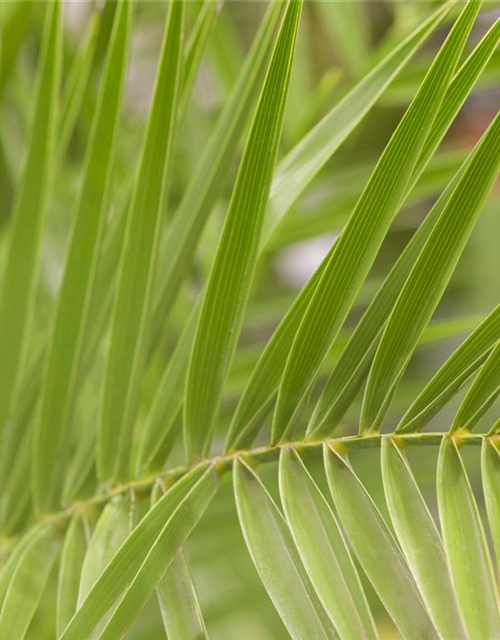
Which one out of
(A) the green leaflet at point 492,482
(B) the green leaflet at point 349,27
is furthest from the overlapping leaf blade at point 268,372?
(B) the green leaflet at point 349,27

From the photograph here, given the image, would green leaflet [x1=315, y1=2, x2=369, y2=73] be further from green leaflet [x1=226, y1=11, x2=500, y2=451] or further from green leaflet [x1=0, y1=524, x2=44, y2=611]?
green leaflet [x1=0, y1=524, x2=44, y2=611]

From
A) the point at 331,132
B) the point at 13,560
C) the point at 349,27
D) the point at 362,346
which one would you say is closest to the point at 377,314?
the point at 362,346

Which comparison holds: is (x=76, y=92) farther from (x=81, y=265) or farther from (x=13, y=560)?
(x=13, y=560)

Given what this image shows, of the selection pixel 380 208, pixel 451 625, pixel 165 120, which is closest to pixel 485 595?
pixel 451 625

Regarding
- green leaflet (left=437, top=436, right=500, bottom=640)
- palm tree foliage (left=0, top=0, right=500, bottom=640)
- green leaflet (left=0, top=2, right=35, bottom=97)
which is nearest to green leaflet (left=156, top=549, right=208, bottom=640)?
palm tree foliage (left=0, top=0, right=500, bottom=640)

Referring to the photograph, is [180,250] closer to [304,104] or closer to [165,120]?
[165,120]
